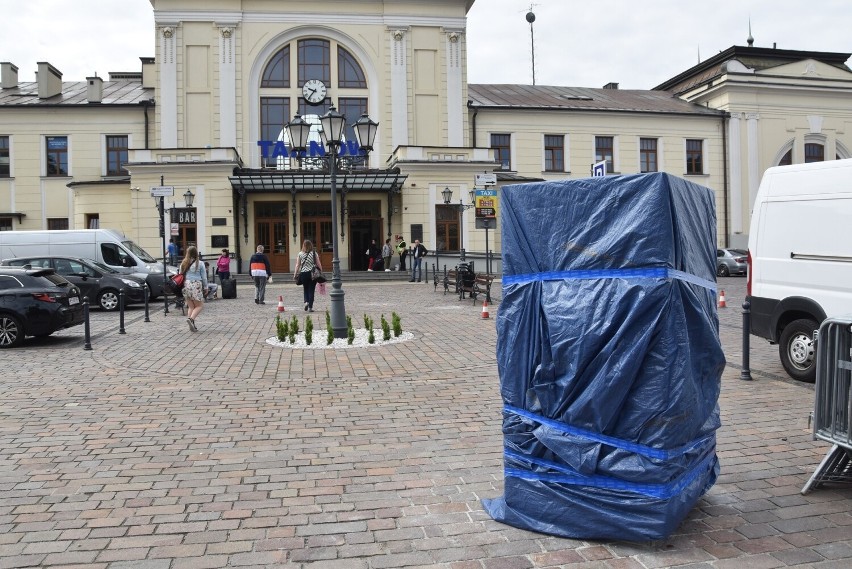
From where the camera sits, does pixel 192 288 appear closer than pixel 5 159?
→ Yes

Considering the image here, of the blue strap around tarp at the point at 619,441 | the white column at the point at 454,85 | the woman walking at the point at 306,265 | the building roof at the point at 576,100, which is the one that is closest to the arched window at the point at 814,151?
the building roof at the point at 576,100

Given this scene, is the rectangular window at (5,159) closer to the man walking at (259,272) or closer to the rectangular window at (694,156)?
the man walking at (259,272)

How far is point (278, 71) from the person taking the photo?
124 ft

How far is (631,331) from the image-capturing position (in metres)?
3.81

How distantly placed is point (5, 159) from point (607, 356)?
4332 cm

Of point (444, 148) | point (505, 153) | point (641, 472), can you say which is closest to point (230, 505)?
point (641, 472)

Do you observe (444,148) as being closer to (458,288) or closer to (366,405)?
(458,288)

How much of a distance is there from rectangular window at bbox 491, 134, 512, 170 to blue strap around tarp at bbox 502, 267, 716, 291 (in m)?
37.8

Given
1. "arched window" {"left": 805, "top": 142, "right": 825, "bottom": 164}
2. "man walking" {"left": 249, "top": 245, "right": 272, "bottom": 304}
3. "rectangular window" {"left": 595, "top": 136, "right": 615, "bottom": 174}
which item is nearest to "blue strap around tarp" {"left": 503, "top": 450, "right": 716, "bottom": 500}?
"man walking" {"left": 249, "top": 245, "right": 272, "bottom": 304}

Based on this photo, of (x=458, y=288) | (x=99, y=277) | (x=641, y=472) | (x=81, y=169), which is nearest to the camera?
(x=641, y=472)

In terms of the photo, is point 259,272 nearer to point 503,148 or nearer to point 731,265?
point 731,265

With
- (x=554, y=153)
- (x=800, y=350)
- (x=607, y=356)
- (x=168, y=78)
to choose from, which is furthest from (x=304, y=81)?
(x=607, y=356)

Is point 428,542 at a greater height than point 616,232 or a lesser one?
lesser

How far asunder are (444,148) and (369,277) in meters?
8.39
